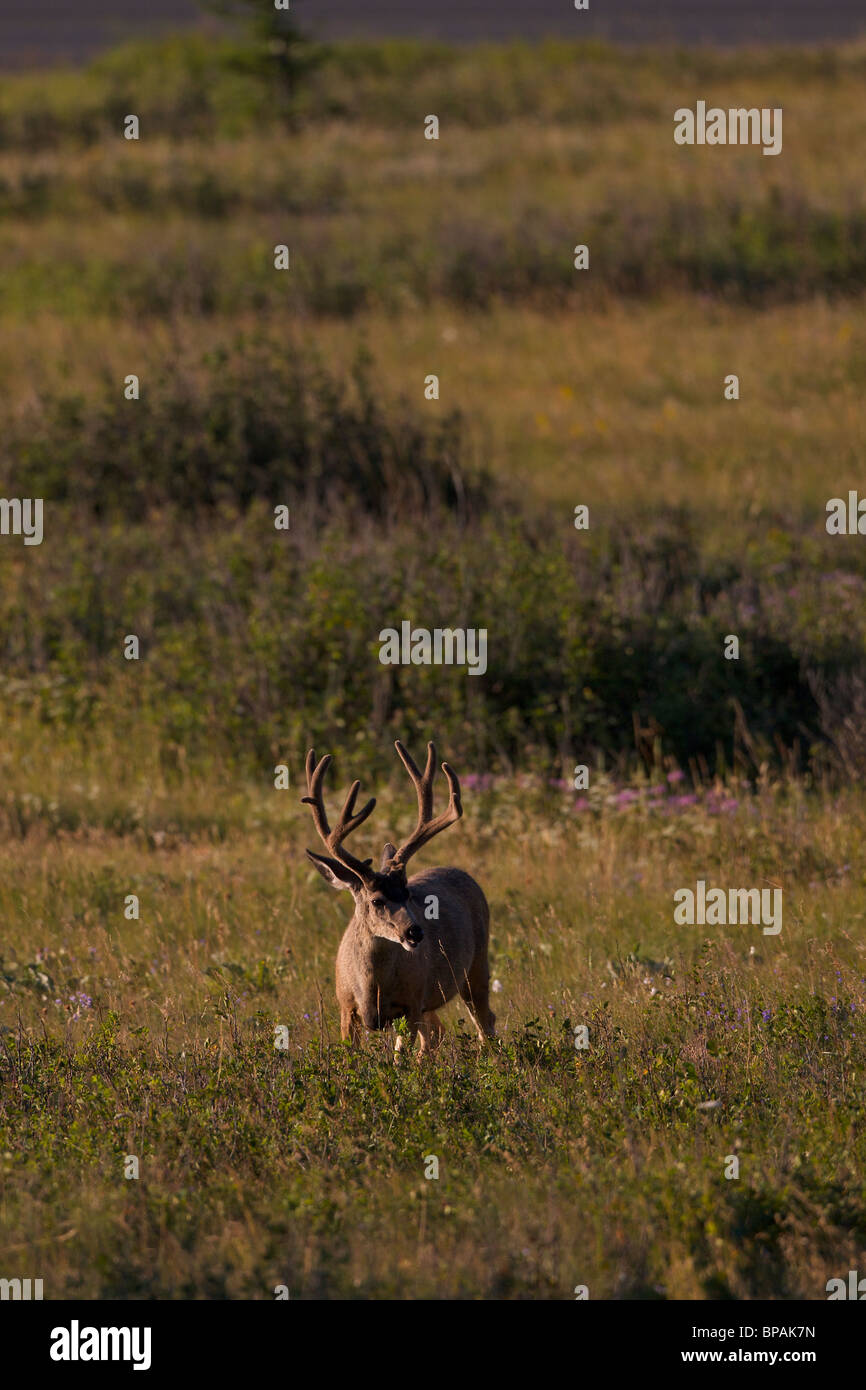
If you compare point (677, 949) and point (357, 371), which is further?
point (357, 371)

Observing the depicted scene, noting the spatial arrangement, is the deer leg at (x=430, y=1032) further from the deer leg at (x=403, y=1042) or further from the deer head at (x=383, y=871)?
the deer head at (x=383, y=871)

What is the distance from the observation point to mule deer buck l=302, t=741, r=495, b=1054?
7508 mm

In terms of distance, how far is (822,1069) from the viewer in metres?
7.28

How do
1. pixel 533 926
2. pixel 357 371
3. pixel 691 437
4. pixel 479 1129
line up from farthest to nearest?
1. pixel 691 437
2. pixel 357 371
3. pixel 533 926
4. pixel 479 1129

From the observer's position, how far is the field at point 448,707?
6312 millimetres

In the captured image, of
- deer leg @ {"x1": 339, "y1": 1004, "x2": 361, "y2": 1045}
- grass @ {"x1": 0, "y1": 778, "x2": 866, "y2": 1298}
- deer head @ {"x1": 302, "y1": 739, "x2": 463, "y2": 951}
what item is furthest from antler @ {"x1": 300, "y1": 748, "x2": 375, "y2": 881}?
grass @ {"x1": 0, "y1": 778, "x2": 866, "y2": 1298}

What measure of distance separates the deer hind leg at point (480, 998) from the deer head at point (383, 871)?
65 centimetres

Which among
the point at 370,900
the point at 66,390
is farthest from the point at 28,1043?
the point at 66,390

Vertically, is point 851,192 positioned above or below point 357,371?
above

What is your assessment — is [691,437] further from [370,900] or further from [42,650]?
[370,900]

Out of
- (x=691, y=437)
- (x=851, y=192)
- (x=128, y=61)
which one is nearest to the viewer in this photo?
(x=691, y=437)

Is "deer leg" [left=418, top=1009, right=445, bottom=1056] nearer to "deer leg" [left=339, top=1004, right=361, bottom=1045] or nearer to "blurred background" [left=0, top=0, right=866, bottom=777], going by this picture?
"deer leg" [left=339, top=1004, right=361, bottom=1045]

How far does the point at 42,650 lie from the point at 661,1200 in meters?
11.6

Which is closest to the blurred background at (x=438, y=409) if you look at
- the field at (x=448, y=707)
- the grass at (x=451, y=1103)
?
the field at (x=448, y=707)
